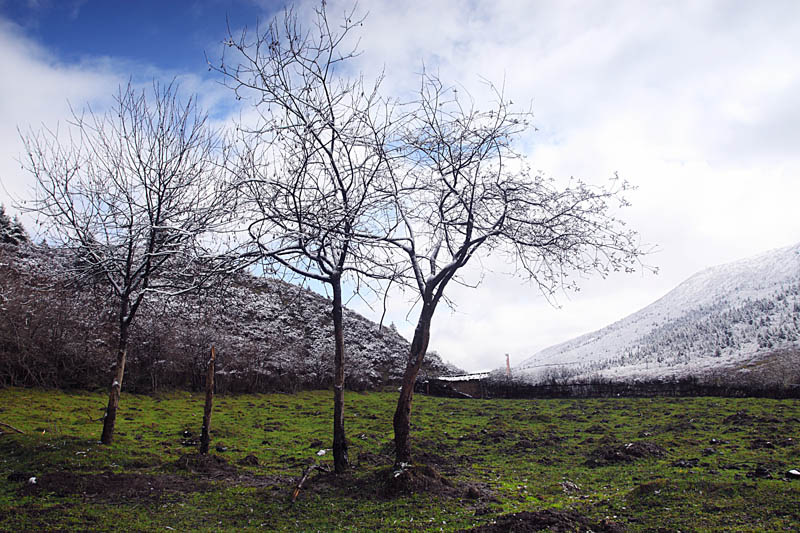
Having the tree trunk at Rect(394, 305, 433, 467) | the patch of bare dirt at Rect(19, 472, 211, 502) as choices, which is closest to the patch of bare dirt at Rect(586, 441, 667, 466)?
the tree trunk at Rect(394, 305, 433, 467)

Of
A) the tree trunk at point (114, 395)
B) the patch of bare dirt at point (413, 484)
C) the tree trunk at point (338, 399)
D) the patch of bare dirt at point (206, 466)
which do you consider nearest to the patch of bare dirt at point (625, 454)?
the patch of bare dirt at point (413, 484)

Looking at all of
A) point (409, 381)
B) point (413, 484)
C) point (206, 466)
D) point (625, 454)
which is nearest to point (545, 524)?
point (413, 484)

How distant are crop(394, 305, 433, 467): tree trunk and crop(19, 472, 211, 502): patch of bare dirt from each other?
13.9 feet

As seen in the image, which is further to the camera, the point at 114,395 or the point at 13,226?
the point at 13,226

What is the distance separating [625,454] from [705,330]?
174 ft

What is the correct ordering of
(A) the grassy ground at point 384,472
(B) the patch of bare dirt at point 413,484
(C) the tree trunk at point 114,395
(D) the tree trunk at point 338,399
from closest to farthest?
1. (A) the grassy ground at point 384,472
2. (B) the patch of bare dirt at point 413,484
3. (D) the tree trunk at point 338,399
4. (C) the tree trunk at point 114,395

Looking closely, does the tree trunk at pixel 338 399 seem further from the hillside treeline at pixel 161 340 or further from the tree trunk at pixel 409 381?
the tree trunk at pixel 409 381

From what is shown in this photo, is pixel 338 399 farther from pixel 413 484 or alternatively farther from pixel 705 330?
pixel 705 330

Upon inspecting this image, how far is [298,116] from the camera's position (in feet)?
29.5

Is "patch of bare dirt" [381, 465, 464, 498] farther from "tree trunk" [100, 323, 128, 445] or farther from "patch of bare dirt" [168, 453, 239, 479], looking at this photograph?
"tree trunk" [100, 323, 128, 445]

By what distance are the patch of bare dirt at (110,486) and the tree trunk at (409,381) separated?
13.9ft

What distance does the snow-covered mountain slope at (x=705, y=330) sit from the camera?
43.2 meters

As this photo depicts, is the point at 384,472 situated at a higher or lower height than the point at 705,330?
lower

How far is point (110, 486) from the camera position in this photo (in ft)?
29.2
